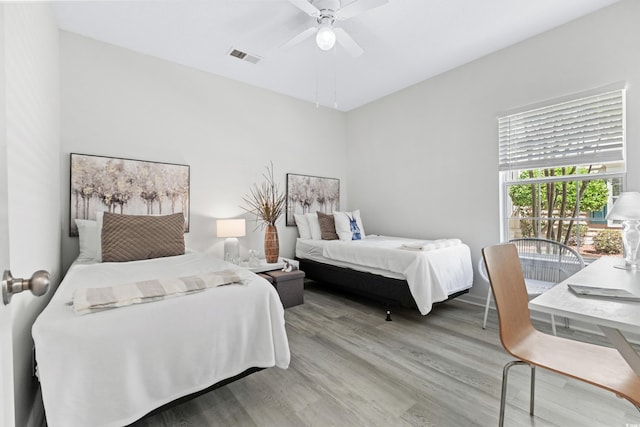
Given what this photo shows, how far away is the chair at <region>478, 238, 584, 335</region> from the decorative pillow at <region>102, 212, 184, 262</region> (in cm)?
303

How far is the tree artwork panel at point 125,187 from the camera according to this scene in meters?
2.88

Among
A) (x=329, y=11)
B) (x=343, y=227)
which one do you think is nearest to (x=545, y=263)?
(x=343, y=227)

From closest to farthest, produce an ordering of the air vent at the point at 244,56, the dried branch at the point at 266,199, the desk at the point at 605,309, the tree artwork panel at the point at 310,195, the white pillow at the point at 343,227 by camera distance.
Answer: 1. the desk at the point at 605,309
2. the air vent at the point at 244,56
3. the dried branch at the point at 266,199
4. the white pillow at the point at 343,227
5. the tree artwork panel at the point at 310,195

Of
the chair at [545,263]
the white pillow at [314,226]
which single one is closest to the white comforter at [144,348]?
the chair at [545,263]

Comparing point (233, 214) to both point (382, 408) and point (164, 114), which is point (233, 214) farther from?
point (382, 408)

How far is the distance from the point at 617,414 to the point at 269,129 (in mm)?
4243

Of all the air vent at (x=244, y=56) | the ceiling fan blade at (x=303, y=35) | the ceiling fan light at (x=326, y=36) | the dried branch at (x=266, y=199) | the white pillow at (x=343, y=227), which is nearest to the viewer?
the ceiling fan light at (x=326, y=36)

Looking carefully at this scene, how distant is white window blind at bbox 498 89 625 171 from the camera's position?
2602 millimetres

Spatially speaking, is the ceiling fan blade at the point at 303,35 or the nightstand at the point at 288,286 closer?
the ceiling fan blade at the point at 303,35

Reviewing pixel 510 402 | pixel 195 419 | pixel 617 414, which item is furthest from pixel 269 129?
pixel 617 414

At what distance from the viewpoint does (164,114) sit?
11.2ft

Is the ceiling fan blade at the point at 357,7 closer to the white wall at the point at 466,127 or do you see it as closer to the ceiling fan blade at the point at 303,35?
the ceiling fan blade at the point at 303,35

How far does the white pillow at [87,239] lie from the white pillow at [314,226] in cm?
252

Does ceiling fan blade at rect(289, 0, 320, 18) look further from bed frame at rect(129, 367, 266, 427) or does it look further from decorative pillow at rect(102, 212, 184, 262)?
bed frame at rect(129, 367, 266, 427)
